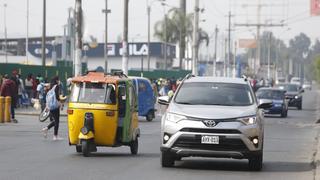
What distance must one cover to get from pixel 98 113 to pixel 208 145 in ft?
13.5

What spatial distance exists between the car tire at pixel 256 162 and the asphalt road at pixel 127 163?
6.3 inches

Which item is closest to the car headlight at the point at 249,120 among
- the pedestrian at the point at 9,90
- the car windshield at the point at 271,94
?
the pedestrian at the point at 9,90

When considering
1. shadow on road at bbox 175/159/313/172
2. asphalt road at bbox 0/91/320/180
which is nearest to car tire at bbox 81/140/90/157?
asphalt road at bbox 0/91/320/180

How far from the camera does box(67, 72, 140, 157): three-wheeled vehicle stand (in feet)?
64.4

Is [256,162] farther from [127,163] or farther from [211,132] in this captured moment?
[127,163]

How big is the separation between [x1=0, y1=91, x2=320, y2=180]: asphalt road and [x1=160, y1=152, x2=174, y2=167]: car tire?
157 millimetres

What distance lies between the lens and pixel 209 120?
16.3 m

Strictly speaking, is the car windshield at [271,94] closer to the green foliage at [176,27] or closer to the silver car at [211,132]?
the silver car at [211,132]

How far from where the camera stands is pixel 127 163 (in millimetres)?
18281

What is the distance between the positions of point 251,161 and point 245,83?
1913 millimetres

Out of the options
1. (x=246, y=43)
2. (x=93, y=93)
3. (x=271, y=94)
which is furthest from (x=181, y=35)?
(x=93, y=93)

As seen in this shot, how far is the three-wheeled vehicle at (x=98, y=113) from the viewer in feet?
64.4

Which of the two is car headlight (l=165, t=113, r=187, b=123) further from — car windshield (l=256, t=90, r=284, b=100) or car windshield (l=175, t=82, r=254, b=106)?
car windshield (l=256, t=90, r=284, b=100)

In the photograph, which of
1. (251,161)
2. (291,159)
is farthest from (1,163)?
(291,159)
